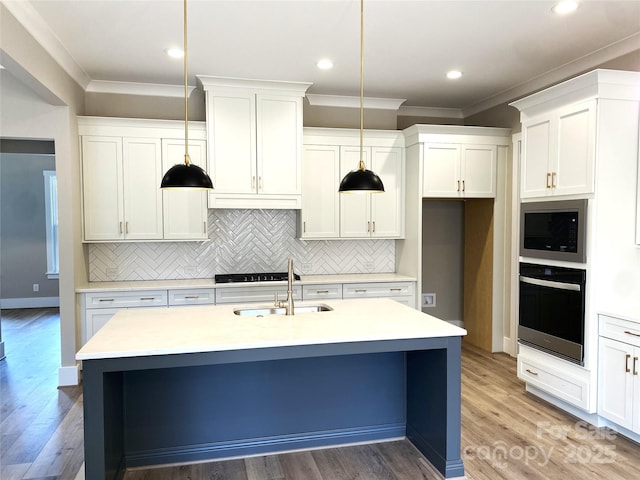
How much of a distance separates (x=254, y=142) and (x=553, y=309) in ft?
9.91

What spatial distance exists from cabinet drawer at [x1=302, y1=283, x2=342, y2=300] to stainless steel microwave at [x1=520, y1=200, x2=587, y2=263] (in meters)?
1.79

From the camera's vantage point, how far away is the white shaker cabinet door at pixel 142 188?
4426 mm

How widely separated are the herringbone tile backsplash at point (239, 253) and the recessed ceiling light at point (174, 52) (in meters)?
1.64

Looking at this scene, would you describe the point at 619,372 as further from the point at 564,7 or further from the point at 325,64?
the point at 325,64

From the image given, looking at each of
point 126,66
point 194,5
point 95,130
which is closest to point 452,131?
point 194,5

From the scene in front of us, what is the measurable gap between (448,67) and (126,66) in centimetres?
289

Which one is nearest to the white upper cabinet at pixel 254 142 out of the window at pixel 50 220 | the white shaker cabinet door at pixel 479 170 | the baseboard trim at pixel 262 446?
the white shaker cabinet door at pixel 479 170

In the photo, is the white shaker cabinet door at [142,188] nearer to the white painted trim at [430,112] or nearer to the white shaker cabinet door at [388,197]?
the white shaker cabinet door at [388,197]

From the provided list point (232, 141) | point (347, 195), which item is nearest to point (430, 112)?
point (347, 195)

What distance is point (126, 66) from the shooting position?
4.11 meters

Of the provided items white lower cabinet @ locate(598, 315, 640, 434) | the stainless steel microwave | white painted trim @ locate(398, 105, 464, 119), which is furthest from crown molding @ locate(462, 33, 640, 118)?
white lower cabinet @ locate(598, 315, 640, 434)

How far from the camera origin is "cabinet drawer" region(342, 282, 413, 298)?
15.6ft

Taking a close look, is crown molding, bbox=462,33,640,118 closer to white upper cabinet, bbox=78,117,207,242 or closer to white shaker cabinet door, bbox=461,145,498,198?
white shaker cabinet door, bbox=461,145,498,198

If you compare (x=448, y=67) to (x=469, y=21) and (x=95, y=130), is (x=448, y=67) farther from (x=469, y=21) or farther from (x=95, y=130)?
(x=95, y=130)
